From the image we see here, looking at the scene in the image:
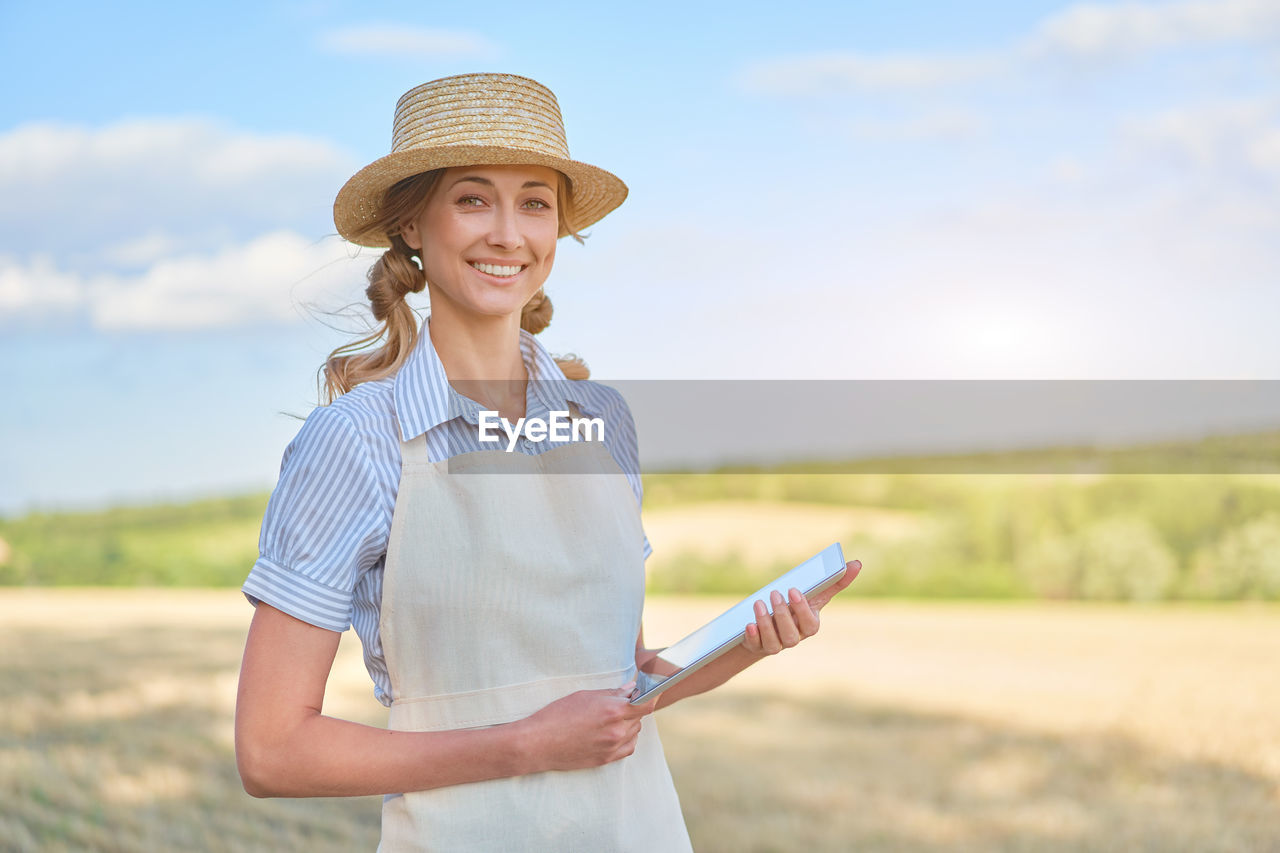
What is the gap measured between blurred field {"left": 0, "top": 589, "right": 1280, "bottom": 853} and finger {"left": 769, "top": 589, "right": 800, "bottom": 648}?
217 centimetres

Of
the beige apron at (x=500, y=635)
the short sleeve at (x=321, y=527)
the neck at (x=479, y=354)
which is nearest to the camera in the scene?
the short sleeve at (x=321, y=527)

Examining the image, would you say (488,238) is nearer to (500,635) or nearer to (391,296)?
(391,296)

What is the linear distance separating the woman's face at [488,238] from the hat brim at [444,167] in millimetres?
27

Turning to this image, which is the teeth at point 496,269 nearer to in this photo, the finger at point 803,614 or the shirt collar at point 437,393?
the shirt collar at point 437,393

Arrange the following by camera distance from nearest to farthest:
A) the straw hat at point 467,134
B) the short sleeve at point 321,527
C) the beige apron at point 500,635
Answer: the short sleeve at point 321,527
the beige apron at point 500,635
the straw hat at point 467,134

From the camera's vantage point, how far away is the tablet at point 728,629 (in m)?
1.29

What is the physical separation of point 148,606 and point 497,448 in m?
5.17

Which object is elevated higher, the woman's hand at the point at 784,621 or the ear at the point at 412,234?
the ear at the point at 412,234

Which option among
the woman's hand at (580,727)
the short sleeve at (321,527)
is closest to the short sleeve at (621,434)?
the woman's hand at (580,727)

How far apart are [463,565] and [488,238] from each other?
1.49 feet

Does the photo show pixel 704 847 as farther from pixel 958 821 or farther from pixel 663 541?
pixel 663 541

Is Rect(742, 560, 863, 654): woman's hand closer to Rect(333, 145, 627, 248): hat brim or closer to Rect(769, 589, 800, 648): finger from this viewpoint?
Rect(769, 589, 800, 648): finger

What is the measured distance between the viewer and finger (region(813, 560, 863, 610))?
4.32 feet

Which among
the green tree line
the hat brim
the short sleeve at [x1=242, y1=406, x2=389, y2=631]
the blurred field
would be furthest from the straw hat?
the green tree line
